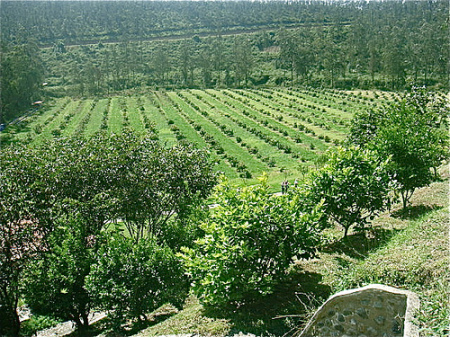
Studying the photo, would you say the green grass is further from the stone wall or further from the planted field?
the planted field

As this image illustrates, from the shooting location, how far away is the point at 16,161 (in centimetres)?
1443

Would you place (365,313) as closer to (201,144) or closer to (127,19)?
(201,144)

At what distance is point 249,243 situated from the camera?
9.37 meters

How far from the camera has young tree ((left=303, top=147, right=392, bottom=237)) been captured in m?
11.8

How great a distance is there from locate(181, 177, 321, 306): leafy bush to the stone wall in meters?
1.54

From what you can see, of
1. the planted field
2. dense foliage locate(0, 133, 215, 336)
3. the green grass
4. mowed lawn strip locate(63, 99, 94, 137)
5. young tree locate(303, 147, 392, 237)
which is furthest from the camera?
mowed lawn strip locate(63, 99, 94, 137)

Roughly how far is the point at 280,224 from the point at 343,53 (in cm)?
8630

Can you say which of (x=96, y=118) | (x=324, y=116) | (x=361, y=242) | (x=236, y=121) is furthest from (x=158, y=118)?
(x=361, y=242)

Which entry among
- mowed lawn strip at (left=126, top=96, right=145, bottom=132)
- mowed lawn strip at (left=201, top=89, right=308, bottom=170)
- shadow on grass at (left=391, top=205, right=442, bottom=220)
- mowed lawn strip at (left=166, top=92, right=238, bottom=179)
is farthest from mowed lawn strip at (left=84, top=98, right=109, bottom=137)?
shadow on grass at (left=391, top=205, right=442, bottom=220)

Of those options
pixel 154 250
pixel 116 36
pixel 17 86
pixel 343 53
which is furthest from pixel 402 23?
pixel 154 250

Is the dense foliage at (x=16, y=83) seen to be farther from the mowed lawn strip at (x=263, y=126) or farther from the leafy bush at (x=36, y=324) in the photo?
the leafy bush at (x=36, y=324)

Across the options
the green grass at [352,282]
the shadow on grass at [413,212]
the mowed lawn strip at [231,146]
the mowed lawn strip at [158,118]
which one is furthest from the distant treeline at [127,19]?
the green grass at [352,282]

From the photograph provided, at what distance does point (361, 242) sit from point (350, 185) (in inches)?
86.5

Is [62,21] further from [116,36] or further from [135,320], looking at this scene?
[135,320]
